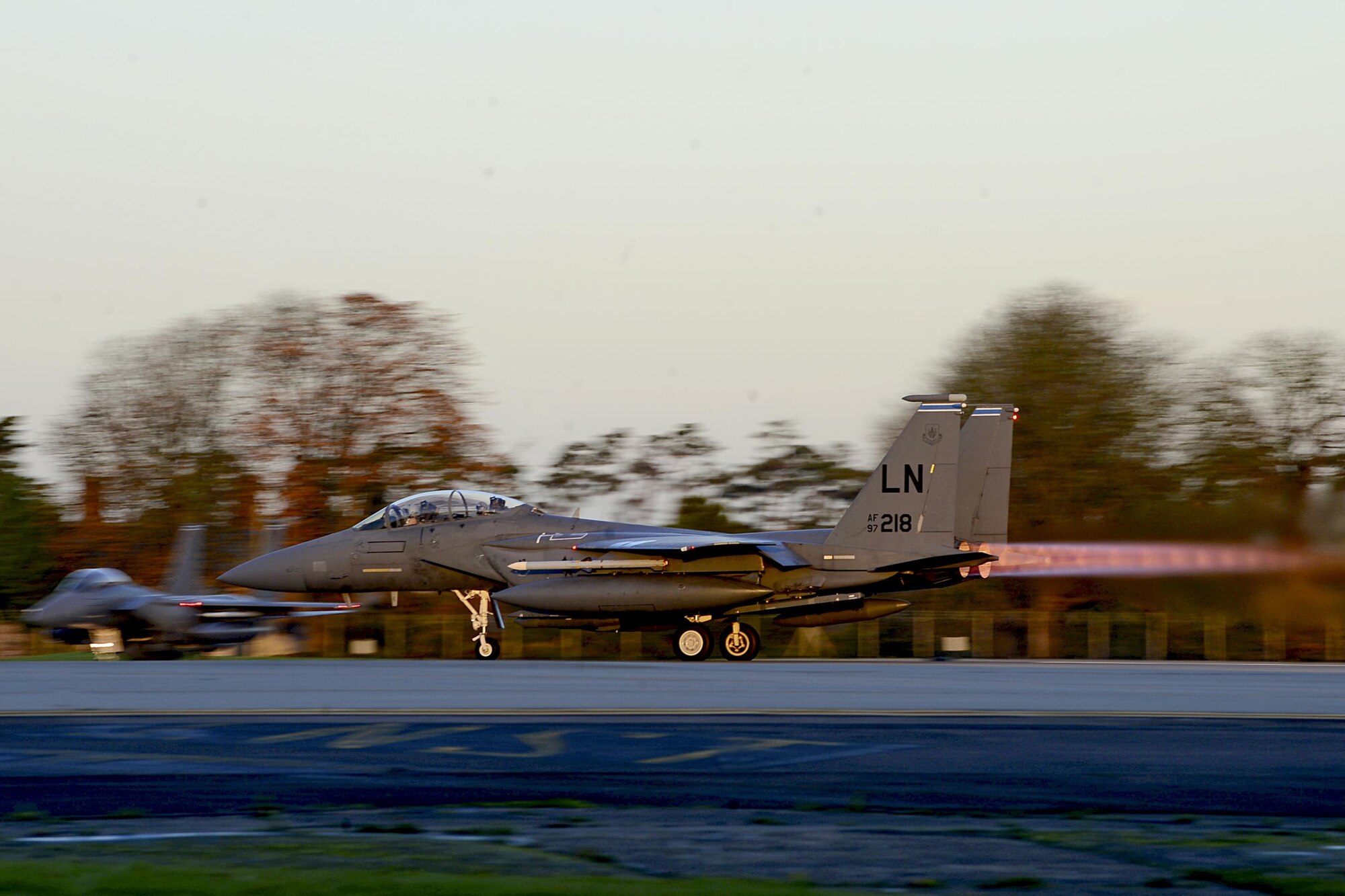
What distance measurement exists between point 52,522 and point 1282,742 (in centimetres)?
4915

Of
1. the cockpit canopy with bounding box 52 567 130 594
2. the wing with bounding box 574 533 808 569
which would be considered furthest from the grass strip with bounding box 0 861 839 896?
the cockpit canopy with bounding box 52 567 130 594

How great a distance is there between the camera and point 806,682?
757 inches

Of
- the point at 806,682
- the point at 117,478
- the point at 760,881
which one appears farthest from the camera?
the point at 117,478

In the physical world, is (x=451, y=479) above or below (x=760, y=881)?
above

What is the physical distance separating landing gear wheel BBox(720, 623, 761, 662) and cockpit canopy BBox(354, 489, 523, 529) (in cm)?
461

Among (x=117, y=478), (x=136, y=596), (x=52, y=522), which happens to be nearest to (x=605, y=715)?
(x=136, y=596)

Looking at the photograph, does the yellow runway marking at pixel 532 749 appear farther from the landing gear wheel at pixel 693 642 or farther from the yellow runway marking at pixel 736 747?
the landing gear wheel at pixel 693 642

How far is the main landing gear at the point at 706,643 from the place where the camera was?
93.0ft

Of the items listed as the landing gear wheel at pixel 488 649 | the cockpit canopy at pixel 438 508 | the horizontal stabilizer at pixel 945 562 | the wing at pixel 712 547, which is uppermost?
the cockpit canopy at pixel 438 508

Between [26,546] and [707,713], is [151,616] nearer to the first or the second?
[707,713]

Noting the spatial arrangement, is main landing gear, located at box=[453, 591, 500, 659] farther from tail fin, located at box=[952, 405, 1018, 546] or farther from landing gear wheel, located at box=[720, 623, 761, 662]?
tail fin, located at box=[952, 405, 1018, 546]

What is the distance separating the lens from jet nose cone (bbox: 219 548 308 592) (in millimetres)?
29391

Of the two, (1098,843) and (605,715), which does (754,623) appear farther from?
(1098,843)

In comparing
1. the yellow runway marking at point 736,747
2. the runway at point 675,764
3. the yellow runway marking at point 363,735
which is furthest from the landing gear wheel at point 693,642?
the yellow runway marking at point 736,747
